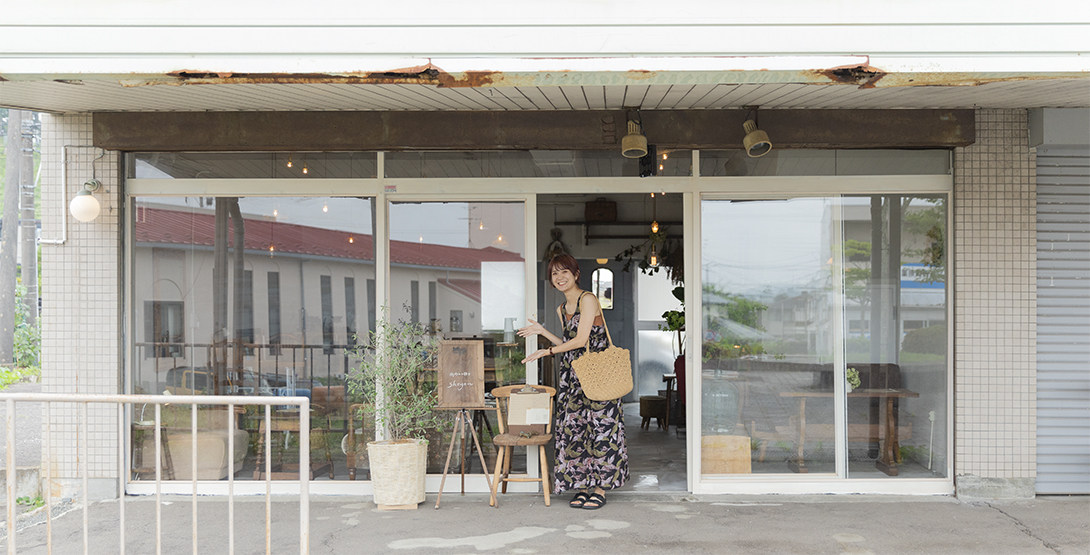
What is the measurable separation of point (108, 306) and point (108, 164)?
1.02 m

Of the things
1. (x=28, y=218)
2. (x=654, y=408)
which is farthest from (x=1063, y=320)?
(x=28, y=218)

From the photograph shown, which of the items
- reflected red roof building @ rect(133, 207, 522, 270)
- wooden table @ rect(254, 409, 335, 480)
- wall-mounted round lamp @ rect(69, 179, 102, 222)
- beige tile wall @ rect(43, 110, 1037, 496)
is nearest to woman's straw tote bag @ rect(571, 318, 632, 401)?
reflected red roof building @ rect(133, 207, 522, 270)

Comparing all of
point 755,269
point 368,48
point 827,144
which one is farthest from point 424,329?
point 827,144

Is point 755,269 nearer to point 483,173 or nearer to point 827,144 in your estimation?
point 827,144

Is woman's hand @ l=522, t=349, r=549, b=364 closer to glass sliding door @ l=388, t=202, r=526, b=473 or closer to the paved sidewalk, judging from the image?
glass sliding door @ l=388, t=202, r=526, b=473

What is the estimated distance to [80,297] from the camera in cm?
509

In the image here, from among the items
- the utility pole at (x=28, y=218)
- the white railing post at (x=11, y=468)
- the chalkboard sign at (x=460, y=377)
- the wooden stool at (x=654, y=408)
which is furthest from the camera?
the utility pole at (x=28, y=218)

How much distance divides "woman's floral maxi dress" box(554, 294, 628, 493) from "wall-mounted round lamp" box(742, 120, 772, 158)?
1.54 meters

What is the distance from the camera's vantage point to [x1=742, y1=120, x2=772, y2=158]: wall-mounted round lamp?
15.1ft

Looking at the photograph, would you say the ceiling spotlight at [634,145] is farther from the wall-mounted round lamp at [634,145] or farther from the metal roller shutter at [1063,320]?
the metal roller shutter at [1063,320]

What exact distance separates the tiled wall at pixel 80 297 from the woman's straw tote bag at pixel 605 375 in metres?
3.35

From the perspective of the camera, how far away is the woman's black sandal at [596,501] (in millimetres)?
4734

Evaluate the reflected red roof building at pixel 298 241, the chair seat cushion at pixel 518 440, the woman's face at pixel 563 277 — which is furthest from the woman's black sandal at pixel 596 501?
the reflected red roof building at pixel 298 241

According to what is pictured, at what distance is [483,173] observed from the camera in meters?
5.16
